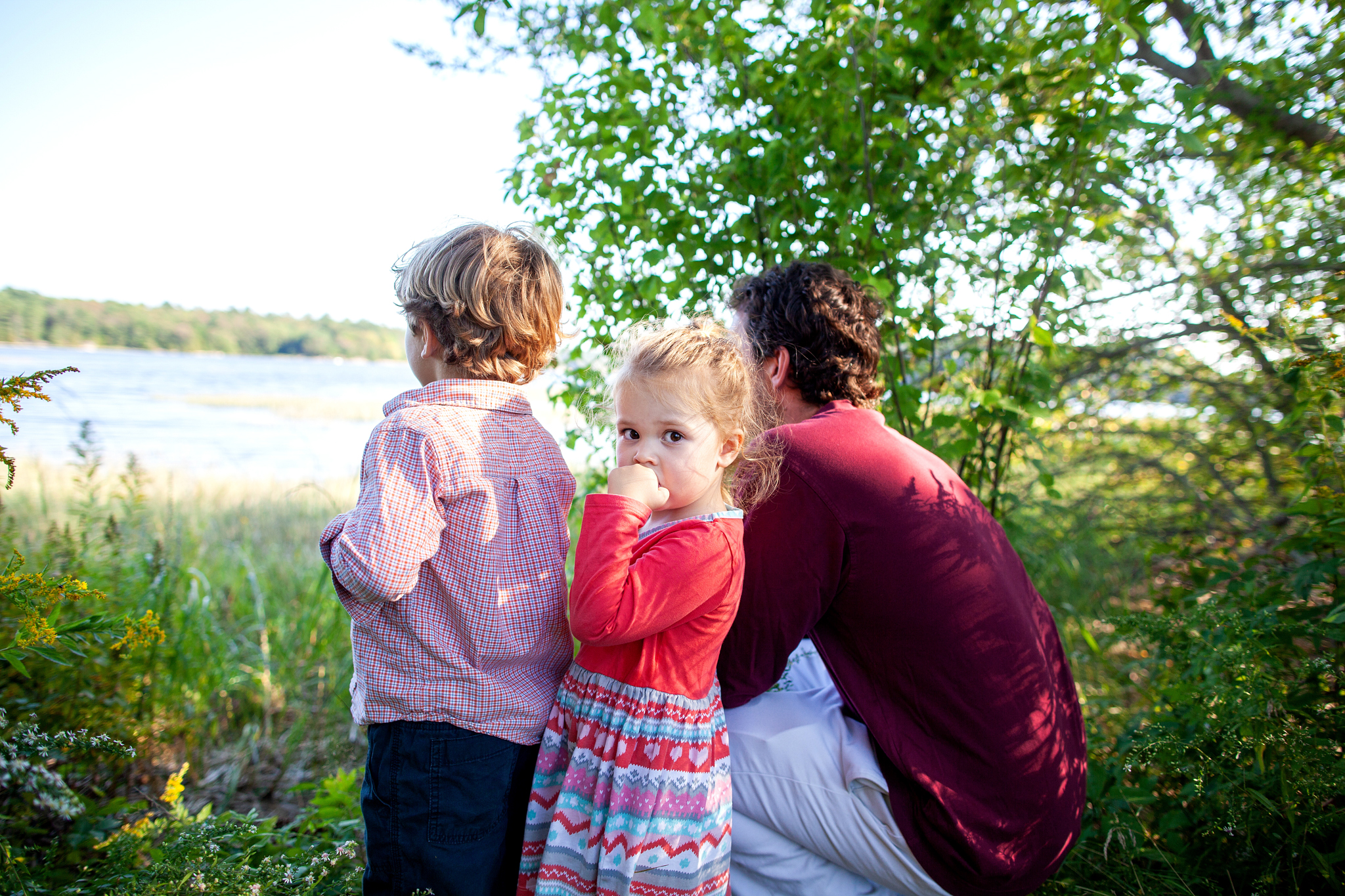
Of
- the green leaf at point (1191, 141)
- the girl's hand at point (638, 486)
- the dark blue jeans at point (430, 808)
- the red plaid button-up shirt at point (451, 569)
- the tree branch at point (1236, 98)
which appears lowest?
the dark blue jeans at point (430, 808)

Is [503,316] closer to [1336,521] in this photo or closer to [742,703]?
[742,703]

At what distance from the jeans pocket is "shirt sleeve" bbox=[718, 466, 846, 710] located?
57 cm

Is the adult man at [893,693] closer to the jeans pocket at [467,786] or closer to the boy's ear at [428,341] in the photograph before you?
the jeans pocket at [467,786]

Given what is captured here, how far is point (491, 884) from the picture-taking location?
4.90 feet

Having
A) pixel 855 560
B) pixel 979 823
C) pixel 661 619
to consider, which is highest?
pixel 855 560

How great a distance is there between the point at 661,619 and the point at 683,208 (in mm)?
1475

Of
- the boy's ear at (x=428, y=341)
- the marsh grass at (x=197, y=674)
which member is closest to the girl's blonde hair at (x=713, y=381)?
the boy's ear at (x=428, y=341)

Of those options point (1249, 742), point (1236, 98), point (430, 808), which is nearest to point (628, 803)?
point (430, 808)

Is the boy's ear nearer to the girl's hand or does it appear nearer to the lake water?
the lake water

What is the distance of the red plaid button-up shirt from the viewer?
4.36 ft

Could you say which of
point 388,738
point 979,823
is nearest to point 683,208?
point 388,738

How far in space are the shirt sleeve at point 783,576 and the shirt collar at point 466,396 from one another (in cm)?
63

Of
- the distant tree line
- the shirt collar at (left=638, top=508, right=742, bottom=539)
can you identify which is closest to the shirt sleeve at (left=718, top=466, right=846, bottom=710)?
the shirt collar at (left=638, top=508, right=742, bottom=539)

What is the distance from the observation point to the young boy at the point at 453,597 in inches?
54.5
